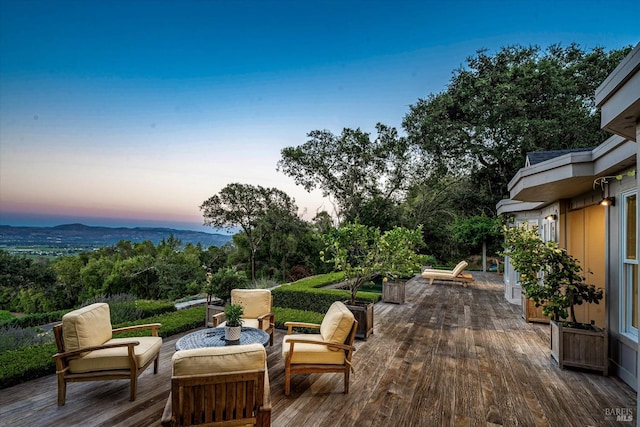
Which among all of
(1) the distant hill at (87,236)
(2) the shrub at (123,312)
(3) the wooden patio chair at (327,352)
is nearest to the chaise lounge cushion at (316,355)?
(3) the wooden patio chair at (327,352)

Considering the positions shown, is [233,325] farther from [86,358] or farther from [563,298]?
[563,298]

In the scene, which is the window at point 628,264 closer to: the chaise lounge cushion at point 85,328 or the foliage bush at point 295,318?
the foliage bush at point 295,318

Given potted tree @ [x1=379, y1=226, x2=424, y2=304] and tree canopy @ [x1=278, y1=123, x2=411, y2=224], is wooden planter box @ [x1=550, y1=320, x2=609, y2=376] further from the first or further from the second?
tree canopy @ [x1=278, y1=123, x2=411, y2=224]

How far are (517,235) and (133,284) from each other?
44.1ft

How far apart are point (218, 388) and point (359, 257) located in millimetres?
3788

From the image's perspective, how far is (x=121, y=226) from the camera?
1397cm

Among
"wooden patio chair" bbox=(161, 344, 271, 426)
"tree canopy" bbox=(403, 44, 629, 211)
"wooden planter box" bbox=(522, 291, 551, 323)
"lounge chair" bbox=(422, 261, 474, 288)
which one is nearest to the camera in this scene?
"wooden patio chair" bbox=(161, 344, 271, 426)

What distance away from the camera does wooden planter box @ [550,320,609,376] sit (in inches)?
154

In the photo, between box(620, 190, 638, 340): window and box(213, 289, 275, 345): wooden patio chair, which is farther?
box(213, 289, 275, 345): wooden patio chair

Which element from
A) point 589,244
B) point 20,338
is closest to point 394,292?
point 589,244

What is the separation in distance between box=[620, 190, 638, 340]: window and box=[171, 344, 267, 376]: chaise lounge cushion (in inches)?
180

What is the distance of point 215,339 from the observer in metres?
3.68

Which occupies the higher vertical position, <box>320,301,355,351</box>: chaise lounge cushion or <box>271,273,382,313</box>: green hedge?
<box>320,301,355,351</box>: chaise lounge cushion

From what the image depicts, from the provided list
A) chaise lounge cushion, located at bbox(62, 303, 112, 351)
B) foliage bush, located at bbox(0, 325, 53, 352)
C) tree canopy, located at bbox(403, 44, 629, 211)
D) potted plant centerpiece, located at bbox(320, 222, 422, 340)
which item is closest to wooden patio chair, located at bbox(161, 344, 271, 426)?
chaise lounge cushion, located at bbox(62, 303, 112, 351)
